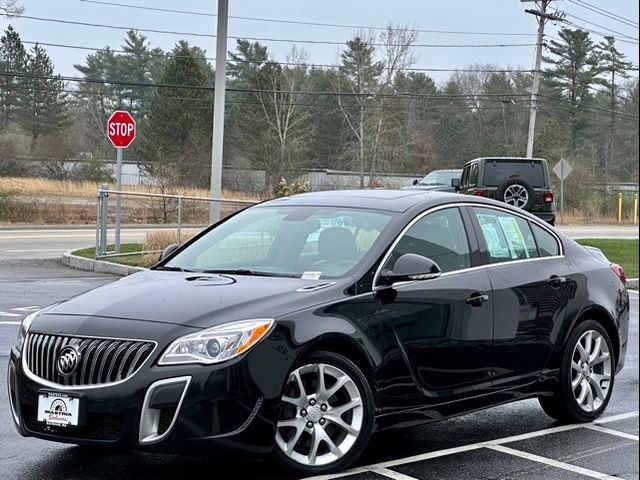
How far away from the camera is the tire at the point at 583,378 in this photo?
7.02 metres

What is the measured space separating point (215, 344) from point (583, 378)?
9.60 ft

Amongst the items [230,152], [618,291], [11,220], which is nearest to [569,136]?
[230,152]

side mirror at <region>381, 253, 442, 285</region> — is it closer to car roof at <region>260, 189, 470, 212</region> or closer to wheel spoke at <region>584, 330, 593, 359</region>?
car roof at <region>260, 189, 470, 212</region>

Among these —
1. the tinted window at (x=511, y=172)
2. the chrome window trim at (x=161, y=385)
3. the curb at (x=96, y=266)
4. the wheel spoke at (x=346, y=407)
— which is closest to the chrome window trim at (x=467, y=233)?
the wheel spoke at (x=346, y=407)

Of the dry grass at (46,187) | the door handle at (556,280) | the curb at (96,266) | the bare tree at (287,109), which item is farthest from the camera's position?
the bare tree at (287,109)

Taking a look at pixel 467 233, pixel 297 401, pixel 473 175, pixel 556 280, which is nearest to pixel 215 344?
pixel 297 401

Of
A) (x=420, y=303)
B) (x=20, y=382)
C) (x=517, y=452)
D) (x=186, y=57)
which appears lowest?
(x=517, y=452)

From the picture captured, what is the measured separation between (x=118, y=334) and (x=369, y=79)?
50636mm

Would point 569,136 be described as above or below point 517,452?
above

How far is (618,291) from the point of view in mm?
7617

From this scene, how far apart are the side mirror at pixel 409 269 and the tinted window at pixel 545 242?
1399 millimetres

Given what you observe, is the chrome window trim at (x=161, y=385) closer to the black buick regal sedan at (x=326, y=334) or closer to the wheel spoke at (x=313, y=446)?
the black buick regal sedan at (x=326, y=334)

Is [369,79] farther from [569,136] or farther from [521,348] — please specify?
[521,348]

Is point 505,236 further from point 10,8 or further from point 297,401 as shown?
point 10,8
